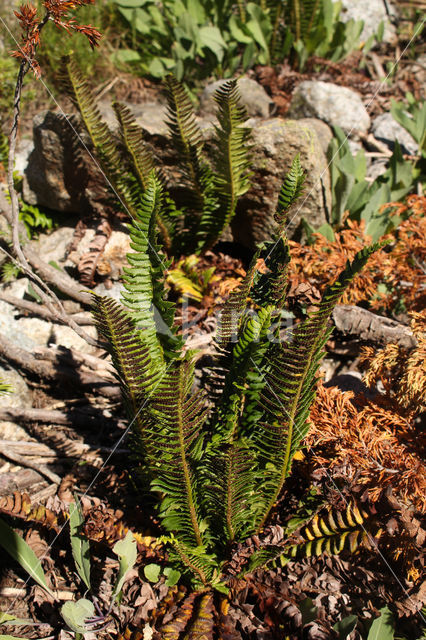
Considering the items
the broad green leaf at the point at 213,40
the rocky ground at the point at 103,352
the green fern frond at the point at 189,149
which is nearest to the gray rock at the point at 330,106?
the rocky ground at the point at 103,352

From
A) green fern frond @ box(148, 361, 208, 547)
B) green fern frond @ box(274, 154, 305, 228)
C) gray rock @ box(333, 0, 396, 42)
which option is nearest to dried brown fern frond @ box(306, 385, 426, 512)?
green fern frond @ box(148, 361, 208, 547)

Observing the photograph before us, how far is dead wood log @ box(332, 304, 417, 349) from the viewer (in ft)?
8.68

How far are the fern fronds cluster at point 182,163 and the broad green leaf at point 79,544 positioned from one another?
1861 mm

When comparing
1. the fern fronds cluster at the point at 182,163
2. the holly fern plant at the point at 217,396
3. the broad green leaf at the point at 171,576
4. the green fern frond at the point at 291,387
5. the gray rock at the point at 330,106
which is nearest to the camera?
the green fern frond at the point at 291,387

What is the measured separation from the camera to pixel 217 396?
2.04 metres

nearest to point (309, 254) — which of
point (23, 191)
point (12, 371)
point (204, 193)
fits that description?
point (204, 193)

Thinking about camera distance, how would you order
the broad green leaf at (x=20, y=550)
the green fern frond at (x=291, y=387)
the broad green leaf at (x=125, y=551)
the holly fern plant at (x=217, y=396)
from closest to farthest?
the green fern frond at (x=291, y=387), the holly fern plant at (x=217, y=396), the broad green leaf at (x=125, y=551), the broad green leaf at (x=20, y=550)

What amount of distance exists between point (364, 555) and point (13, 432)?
1.90 meters

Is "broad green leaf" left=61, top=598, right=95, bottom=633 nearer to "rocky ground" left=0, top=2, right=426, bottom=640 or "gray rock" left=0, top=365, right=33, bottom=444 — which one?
"rocky ground" left=0, top=2, right=426, bottom=640

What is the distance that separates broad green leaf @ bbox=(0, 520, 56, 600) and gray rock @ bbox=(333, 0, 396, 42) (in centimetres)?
Result: 613

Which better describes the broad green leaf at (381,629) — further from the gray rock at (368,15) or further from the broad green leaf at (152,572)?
the gray rock at (368,15)

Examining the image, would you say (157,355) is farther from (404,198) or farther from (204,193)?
(404,198)

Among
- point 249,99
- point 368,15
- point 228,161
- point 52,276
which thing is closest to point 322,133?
point 249,99

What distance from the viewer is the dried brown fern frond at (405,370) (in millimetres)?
2074
